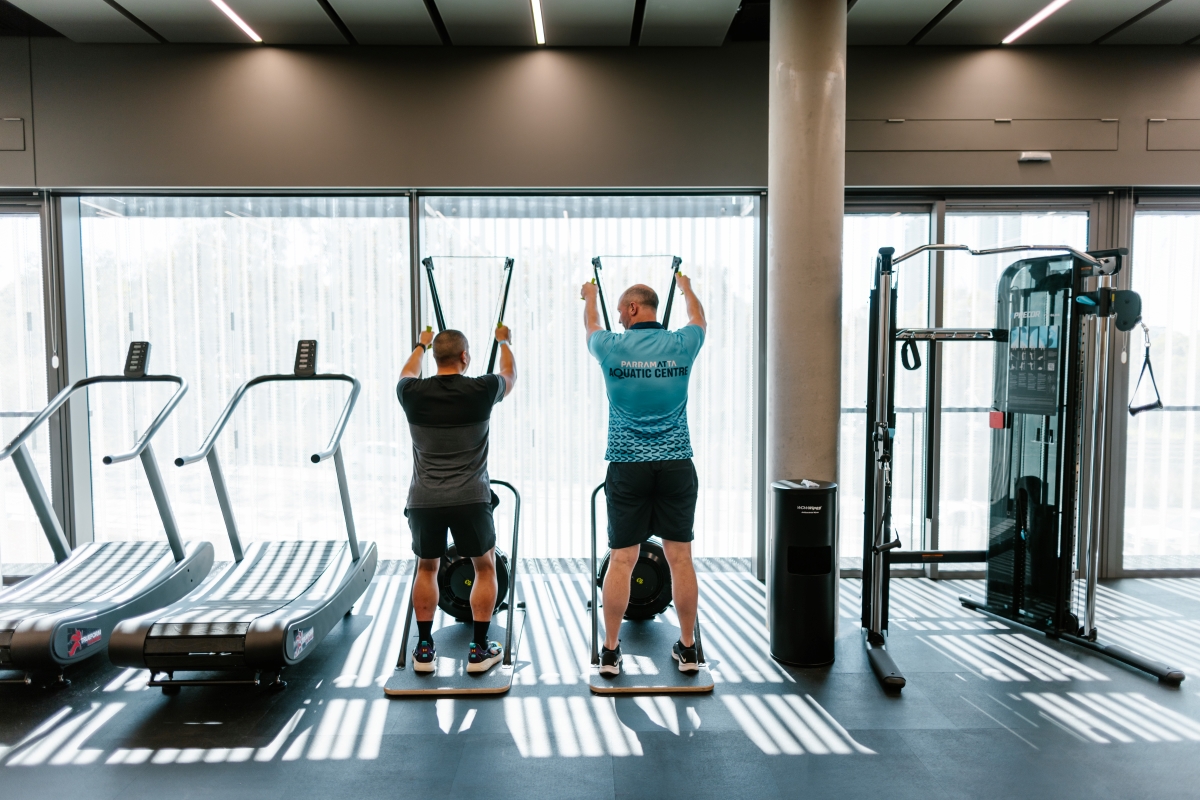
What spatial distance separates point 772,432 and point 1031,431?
152cm

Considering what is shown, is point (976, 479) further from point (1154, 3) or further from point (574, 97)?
point (574, 97)

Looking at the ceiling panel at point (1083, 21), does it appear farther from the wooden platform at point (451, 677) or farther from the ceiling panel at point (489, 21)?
the wooden platform at point (451, 677)

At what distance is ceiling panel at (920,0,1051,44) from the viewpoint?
431 centimetres

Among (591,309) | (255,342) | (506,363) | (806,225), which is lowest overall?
(506,363)

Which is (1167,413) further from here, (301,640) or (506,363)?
(301,640)

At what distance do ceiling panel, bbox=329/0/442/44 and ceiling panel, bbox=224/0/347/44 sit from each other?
0.13 metres

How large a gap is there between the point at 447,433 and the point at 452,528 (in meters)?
0.49

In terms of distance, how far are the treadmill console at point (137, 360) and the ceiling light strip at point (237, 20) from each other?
2086 mm

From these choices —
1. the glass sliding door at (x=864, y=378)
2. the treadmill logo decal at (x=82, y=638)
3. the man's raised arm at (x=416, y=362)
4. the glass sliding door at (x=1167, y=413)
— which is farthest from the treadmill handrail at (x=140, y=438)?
the glass sliding door at (x=1167, y=413)

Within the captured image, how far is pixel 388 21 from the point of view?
4.46 m

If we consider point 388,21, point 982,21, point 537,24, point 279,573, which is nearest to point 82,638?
point 279,573

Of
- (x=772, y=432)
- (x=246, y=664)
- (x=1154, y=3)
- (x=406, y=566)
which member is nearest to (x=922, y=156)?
(x=1154, y=3)

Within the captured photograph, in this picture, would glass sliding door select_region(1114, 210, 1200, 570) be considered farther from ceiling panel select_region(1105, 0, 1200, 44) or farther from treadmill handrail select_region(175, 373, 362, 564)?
treadmill handrail select_region(175, 373, 362, 564)

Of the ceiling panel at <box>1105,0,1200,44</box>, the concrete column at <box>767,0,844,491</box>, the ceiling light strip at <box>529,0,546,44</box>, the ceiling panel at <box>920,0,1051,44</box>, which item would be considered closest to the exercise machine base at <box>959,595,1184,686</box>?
the concrete column at <box>767,0,844,491</box>
